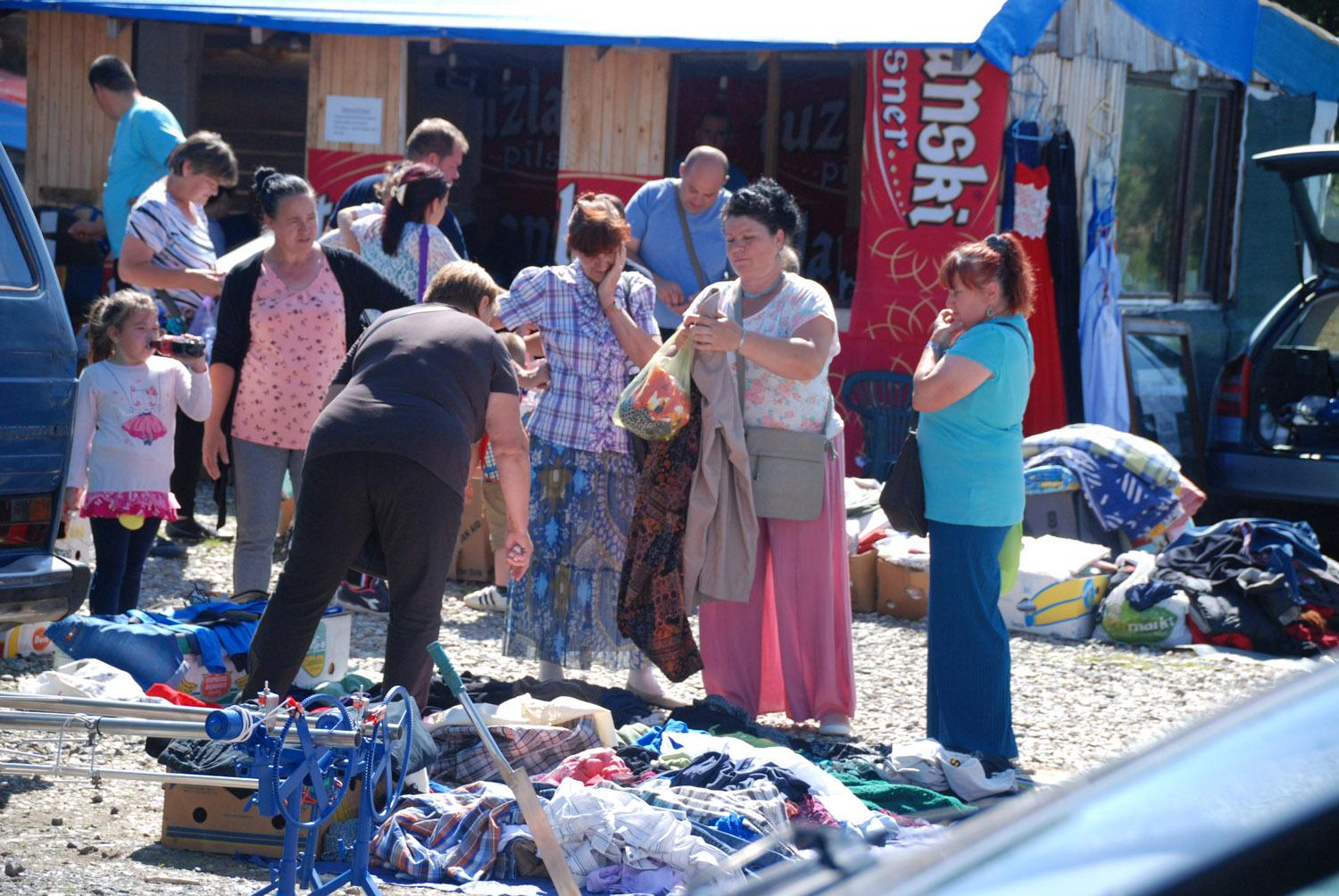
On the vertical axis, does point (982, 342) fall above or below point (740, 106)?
below

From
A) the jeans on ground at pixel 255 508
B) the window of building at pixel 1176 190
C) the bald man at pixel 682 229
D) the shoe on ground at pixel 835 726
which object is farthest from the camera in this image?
the window of building at pixel 1176 190

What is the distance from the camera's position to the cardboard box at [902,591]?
8.13 metres

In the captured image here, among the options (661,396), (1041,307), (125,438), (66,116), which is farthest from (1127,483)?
(66,116)

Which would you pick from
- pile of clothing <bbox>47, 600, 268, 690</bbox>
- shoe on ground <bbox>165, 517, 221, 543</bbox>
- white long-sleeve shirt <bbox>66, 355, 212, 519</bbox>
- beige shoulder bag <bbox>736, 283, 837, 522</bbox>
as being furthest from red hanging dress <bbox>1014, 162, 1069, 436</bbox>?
pile of clothing <bbox>47, 600, 268, 690</bbox>

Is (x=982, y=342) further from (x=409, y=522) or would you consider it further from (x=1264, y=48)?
(x=1264, y=48)

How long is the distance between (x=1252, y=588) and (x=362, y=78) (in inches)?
270

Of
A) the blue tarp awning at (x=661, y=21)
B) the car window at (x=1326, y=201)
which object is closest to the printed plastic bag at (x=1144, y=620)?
the car window at (x=1326, y=201)

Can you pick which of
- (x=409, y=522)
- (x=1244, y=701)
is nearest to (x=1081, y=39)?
(x=409, y=522)

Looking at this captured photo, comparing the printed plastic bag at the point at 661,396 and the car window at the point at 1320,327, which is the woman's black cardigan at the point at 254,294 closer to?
the printed plastic bag at the point at 661,396

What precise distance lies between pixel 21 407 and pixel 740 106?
34.6 feet

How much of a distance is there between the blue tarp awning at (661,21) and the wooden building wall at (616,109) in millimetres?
296

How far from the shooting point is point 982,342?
5.43 m

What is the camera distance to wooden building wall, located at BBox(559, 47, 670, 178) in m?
11.0

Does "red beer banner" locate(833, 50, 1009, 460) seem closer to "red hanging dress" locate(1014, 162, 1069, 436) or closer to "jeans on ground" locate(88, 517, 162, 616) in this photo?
"red hanging dress" locate(1014, 162, 1069, 436)
